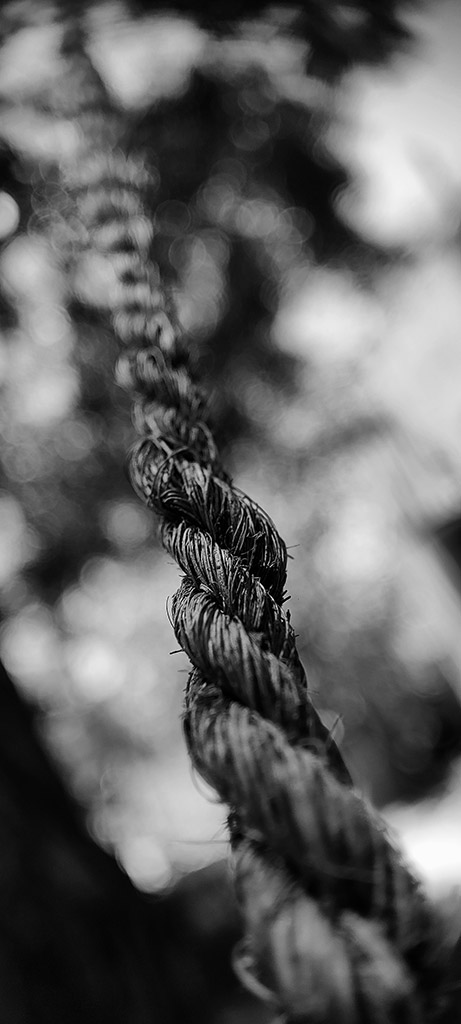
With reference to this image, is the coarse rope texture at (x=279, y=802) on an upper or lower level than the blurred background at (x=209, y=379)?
lower

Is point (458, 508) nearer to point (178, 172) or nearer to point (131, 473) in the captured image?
point (178, 172)

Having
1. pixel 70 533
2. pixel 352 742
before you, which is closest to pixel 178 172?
pixel 70 533

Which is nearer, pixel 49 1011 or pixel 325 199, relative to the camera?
pixel 49 1011

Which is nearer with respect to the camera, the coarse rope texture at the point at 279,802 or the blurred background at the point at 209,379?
the coarse rope texture at the point at 279,802

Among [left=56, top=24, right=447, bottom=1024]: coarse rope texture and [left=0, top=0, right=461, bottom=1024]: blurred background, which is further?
[left=0, top=0, right=461, bottom=1024]: blurred background

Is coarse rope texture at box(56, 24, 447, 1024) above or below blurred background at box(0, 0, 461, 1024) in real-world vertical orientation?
below
